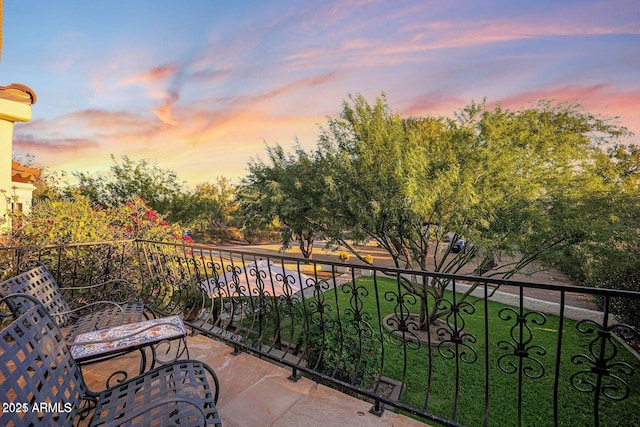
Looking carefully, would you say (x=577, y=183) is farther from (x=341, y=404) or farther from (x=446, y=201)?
(x=341, y=404)

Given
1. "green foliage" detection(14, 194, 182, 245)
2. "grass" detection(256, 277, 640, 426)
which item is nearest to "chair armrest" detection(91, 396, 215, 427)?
"grass" detection(256, 277, 640, 426)

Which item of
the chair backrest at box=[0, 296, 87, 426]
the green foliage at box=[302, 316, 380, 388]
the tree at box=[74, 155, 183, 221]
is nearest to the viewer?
the chair backrest at box=[0, 296, 87, 426]

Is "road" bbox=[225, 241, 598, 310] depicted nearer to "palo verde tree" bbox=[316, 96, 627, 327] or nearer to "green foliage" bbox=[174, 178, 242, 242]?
"palo verde tree" bbox=[316, 96, 627, 327]

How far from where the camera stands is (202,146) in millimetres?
10984

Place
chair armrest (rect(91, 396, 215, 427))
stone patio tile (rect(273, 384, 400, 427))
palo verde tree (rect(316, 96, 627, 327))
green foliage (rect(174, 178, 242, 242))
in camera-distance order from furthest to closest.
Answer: green foliage (rect(174, 178, 242, 242)) → palo verde tree (rect(316, 96, 627, 327)) → stone patio tile (rect(273, 384, 400, 427)) → chair armrest (rect(91, 396, 215, 427))

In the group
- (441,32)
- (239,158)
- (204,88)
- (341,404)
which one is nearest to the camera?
(341,404)

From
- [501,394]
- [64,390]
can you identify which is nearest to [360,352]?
[64,390]

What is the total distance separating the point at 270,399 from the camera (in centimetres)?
213

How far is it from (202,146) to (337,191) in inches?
255

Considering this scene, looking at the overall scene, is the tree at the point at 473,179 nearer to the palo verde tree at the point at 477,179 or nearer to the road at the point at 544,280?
the palo verde tree at the point at 477,179

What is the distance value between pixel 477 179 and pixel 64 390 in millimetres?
8011

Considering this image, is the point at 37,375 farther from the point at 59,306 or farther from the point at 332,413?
the point at 59,306

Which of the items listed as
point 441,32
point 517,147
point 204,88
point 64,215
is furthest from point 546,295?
point 64,215

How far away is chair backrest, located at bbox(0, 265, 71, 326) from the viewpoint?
6.57 feet
